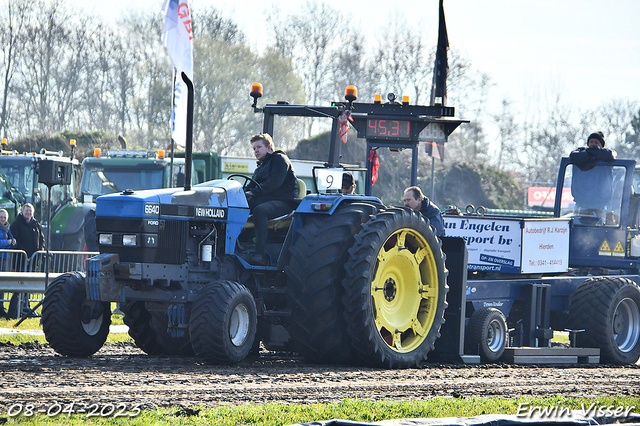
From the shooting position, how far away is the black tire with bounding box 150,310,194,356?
7.98 meters

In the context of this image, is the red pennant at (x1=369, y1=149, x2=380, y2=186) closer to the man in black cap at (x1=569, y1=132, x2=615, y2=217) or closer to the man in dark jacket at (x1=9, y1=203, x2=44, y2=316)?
the man in black cap at (x1=569, y1=132, x2=615, y2=217)

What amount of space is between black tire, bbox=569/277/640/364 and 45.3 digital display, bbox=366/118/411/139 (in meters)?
2.92

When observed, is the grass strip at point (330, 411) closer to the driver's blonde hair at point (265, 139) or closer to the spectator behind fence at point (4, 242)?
the driver's blonde hair at point (265, 139)

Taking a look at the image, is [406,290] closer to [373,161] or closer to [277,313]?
[277,313]

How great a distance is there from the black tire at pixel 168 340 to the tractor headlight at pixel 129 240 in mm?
1094

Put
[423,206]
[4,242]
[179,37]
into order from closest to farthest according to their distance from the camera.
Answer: [423,206] → [179,37] → [4,242]

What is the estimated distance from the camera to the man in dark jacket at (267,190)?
7.80 meters

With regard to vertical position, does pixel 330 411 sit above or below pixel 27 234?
below

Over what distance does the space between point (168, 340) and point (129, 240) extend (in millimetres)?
1397

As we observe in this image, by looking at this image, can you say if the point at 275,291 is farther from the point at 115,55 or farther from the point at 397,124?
the point at 115,55

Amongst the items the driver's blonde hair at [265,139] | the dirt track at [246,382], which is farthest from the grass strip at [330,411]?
the driver's blonde hair at [265,139]

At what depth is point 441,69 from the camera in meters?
10.7

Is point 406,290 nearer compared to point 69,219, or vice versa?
point 406,290

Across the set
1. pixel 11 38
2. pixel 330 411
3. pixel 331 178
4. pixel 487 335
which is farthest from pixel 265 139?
pixel 11 38
